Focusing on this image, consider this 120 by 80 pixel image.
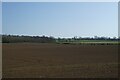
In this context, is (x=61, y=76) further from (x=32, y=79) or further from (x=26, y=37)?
(x=26, y=37)

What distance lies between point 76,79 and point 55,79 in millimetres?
1022

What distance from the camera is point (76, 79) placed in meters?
14.4

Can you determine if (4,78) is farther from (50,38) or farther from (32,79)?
(50,38)

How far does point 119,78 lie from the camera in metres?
14.8

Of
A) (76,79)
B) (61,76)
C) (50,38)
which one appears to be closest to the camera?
(76,79)

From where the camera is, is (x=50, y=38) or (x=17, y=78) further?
(x=50, y=38)

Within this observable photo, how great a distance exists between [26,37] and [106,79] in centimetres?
12772

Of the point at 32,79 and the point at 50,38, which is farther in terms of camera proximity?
the point at 50,38

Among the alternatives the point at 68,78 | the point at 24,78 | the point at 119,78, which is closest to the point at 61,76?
the point at 68,78

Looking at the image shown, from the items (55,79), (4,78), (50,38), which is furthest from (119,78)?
(50,38)

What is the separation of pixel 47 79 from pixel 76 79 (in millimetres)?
1385

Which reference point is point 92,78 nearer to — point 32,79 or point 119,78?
point 119,78

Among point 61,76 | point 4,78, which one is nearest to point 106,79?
point 61,76

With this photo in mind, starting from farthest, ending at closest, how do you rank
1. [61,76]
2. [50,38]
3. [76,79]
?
[50,38] < [61,76] < [76,79]
